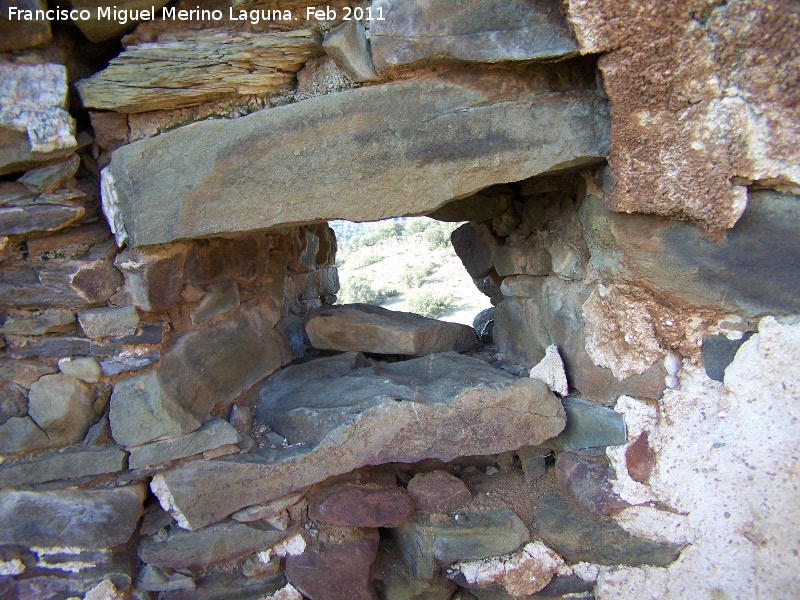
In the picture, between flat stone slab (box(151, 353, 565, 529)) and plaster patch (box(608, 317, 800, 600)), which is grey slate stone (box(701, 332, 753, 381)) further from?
flat stone slab (box(151, 353, 565, 529))

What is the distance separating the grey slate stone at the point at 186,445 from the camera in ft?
5.76

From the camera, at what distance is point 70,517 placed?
5.68ft

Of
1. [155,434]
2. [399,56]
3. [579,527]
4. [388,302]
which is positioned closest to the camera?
[399,56]

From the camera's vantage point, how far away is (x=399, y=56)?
4.83ft

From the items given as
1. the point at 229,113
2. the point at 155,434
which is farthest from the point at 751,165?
the point at 155,434

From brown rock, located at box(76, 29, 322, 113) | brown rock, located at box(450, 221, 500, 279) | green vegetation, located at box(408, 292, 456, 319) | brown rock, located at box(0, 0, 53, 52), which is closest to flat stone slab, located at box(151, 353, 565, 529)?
brown rock, located at box(450, 221, 500, 279)

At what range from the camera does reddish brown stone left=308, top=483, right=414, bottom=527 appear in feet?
6.31

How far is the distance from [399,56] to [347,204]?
0.43m

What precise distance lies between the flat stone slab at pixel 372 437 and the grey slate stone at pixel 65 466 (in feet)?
0.52

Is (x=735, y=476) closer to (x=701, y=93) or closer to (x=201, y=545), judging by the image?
(x=701, y=93)

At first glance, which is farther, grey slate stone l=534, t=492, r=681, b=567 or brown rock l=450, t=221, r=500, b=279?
brown rock l=450, t=221, r=500, b=279

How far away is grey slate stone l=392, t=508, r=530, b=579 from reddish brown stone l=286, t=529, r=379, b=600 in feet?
0.64

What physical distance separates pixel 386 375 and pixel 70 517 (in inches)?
45.1

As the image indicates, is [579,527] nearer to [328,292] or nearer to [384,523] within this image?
[384,523]
